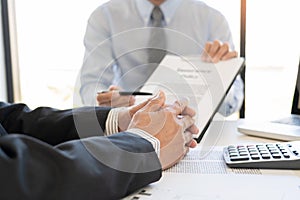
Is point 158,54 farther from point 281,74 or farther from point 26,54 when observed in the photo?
point 26,54

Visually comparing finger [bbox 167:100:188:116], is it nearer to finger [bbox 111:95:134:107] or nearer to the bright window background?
finger [bbox 111:95:134:107]

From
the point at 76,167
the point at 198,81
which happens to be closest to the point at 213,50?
the point at 198,81

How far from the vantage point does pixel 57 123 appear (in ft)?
2.58

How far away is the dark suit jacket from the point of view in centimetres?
44

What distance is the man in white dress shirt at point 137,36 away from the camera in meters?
1.47

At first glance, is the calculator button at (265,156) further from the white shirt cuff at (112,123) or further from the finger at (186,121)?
the white shirt cuff at (112,123)

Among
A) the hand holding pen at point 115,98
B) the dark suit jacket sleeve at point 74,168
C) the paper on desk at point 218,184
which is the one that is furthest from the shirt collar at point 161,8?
the dark suit jacket sleeve at point 74,168

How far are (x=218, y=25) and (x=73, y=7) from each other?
3.57 feet

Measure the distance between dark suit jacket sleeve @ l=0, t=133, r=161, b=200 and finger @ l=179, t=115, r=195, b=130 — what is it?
19cm

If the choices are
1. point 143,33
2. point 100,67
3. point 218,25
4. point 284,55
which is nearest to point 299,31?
point 284,55

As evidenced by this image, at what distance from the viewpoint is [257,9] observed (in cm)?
215

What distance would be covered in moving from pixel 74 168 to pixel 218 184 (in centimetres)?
24

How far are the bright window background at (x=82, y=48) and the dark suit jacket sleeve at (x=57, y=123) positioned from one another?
1341 mm

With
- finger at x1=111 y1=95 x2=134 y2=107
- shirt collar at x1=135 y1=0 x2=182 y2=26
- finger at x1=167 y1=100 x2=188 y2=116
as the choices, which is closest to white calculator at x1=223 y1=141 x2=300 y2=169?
finger at x1=167 y1=100 x2=188 y2=116
